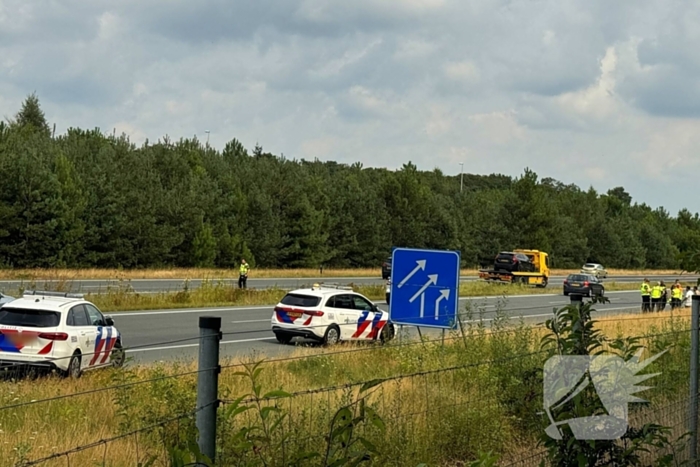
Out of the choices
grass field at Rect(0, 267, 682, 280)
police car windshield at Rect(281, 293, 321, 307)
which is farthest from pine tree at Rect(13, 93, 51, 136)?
police car windshield at Rect(281, 293, 321, 307)

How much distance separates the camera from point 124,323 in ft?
78.8

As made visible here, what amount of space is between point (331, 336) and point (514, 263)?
122 ft

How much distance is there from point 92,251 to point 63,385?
44.8 m

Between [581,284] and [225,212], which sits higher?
[225,212]

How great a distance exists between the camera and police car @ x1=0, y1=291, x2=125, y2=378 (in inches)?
542

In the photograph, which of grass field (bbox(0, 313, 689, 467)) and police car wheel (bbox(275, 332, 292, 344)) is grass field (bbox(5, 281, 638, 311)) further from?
grass field (bbox(0, 313, 689, 467))

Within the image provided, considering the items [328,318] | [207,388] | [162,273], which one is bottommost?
[328,318]

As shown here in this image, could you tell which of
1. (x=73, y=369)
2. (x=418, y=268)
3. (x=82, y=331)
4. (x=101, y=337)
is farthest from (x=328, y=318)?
(x=418, y=268)

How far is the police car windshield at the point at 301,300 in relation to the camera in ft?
69.6

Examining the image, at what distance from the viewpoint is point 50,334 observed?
1400 centimetres

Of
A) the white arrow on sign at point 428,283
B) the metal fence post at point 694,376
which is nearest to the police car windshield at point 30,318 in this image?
the white arrow on sign at point 428,283

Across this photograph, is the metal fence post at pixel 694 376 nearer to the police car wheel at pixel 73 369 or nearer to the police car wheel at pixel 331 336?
the police car wheel at pixel 73 369

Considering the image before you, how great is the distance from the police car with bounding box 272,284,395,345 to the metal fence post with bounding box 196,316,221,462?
56.5 feet

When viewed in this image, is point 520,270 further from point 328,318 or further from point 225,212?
point 328,318
